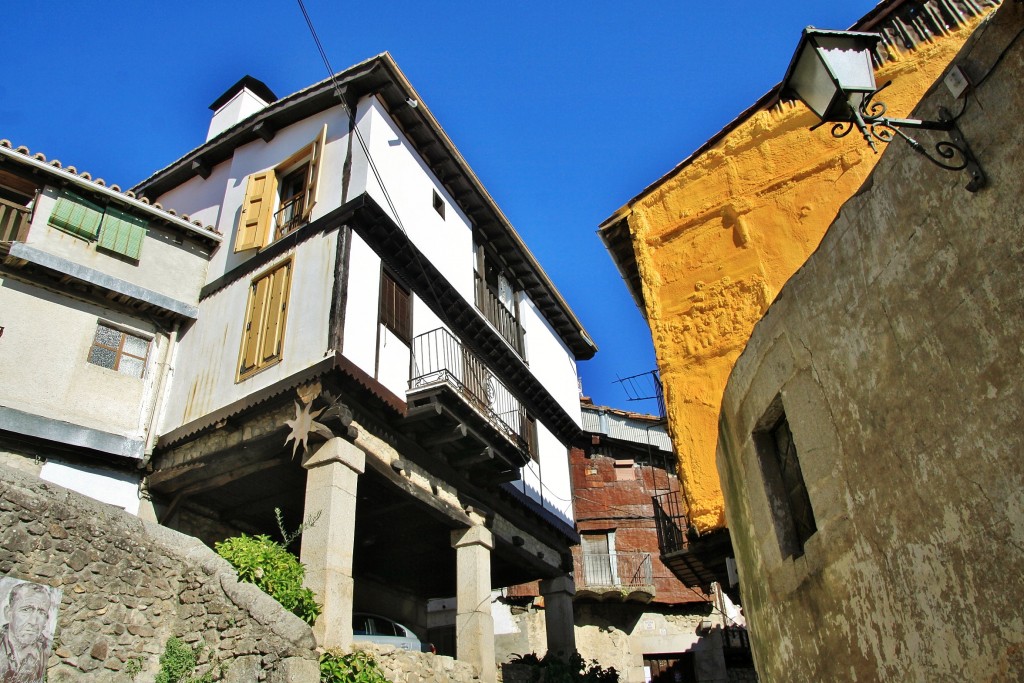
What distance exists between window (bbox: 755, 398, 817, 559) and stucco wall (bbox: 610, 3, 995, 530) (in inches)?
79.7

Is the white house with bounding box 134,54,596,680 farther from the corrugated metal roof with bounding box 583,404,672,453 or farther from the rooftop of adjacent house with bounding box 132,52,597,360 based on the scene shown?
the corrugated metal roof with bounding box 583,404,672,453

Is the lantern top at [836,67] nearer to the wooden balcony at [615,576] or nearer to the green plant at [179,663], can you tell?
the green plant at [179,663]

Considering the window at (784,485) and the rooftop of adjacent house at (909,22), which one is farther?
the rooftop of adjacent house at (909,22)

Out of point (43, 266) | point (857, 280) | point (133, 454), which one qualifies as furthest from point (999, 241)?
point (43, 266)

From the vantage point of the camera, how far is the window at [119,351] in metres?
13.5

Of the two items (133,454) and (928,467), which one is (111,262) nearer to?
(133,454)

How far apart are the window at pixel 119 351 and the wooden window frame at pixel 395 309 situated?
→ 15.8ft

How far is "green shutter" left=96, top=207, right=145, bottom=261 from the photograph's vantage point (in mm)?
14219

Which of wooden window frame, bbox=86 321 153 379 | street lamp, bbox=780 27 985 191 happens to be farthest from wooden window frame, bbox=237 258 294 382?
street lamp, bbox=780 27 985 191

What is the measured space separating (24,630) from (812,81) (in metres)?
8.40

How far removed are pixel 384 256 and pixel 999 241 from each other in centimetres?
1123

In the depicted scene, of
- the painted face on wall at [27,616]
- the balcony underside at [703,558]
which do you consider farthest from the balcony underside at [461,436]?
the painted face on wall at [27,616]

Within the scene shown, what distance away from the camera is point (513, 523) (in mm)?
16281

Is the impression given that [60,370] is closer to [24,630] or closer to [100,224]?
[100,224]
